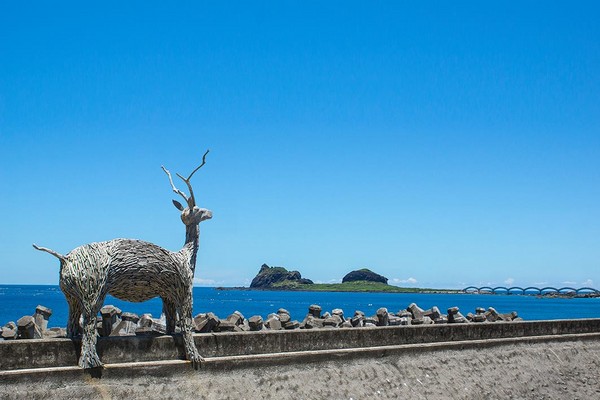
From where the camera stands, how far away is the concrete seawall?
1001 centimetres

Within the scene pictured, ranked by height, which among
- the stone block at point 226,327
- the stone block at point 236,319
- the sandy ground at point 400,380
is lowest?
the sandy ground at point 400,380

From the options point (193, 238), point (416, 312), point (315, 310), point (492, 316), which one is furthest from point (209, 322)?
point (492, 316)

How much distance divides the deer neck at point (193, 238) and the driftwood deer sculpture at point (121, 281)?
0.80m

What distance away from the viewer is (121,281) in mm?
10570

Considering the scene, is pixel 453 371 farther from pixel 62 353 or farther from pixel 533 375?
pixel 62 353

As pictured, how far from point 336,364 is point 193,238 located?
11.0 feet

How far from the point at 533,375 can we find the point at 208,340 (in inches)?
294

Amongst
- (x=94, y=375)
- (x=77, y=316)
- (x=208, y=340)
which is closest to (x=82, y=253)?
(x=77, y=316)

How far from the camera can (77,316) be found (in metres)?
10.4

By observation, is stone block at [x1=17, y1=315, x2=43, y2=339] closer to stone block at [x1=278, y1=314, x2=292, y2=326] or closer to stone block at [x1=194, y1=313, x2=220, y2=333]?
stone block at [x1=194, y1=313, x2=220, y2=333]

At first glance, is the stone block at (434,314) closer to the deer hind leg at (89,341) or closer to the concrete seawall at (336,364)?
the concrete seawall at (336,364)

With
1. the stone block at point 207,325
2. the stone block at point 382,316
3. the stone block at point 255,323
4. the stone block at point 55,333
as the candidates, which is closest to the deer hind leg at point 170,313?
the stone block at point 207,325

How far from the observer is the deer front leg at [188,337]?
36.3ft

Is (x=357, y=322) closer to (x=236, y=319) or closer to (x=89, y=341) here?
(x=236, y=319)
